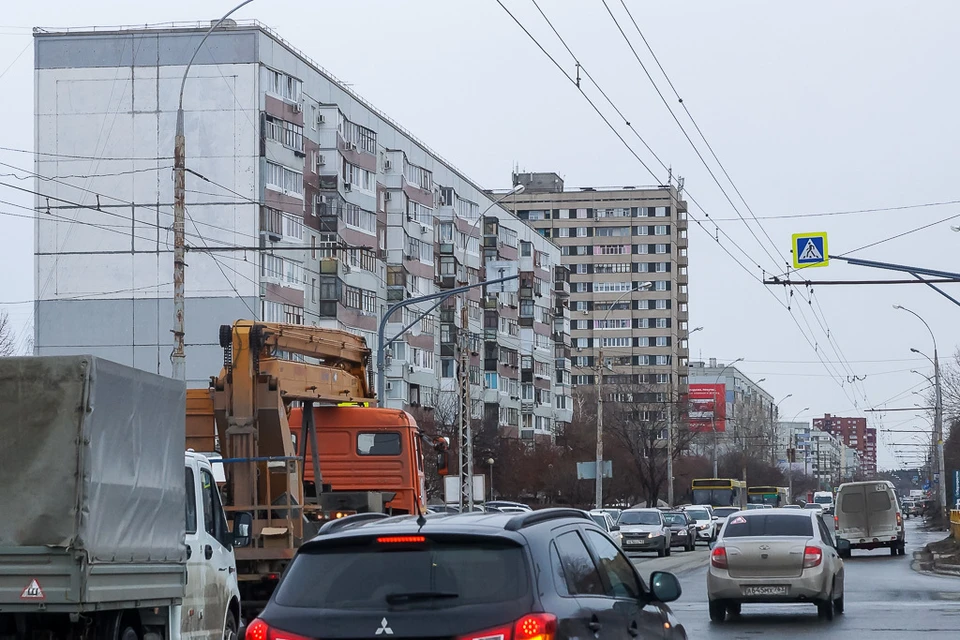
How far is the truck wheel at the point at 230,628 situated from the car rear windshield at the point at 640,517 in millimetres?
35587

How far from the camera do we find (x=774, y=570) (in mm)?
19875

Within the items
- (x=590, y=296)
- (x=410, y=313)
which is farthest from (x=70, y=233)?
(x=590, y=296)

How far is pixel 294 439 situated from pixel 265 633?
16512mm

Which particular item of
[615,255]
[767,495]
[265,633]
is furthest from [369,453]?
[615,255]

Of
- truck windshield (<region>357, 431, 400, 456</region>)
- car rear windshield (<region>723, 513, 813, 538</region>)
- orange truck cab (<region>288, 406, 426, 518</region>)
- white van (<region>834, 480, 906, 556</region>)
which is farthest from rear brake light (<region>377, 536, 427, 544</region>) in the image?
white van (<region>834, 480, 906, 556</region>)

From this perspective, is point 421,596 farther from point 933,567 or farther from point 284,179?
point 284,179

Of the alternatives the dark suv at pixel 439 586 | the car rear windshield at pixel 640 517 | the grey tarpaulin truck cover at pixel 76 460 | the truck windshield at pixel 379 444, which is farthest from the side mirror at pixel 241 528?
the car rear windshield at pixel 640 517

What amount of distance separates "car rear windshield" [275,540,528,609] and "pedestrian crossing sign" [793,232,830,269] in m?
26.7

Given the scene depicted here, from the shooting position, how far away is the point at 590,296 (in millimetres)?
160750

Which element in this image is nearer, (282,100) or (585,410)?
(282,100)

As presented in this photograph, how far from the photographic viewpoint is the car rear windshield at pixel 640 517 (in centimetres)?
4819

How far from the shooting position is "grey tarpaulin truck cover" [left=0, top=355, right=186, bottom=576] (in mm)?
9875

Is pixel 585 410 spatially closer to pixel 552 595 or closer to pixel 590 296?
pixel 590 296

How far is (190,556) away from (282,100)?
54.0m
